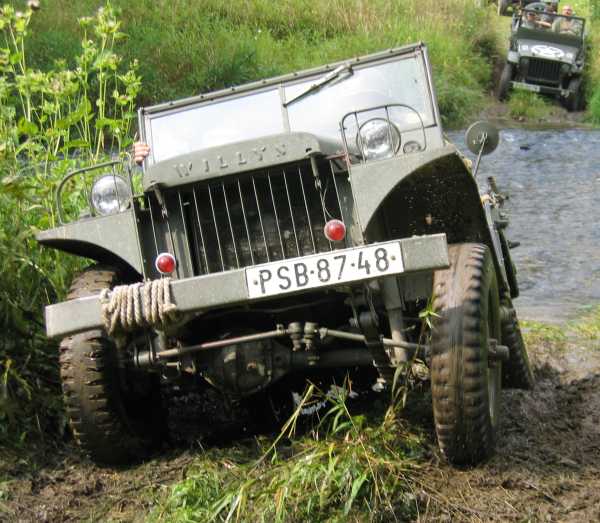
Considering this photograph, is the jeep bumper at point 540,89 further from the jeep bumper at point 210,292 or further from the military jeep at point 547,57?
the jeep bumper at point 210,292

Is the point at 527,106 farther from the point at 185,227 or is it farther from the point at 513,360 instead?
the point at 185,227

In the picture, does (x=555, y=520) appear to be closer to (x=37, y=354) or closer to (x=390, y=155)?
(x=390, y=155)

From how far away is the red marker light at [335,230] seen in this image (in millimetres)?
3682

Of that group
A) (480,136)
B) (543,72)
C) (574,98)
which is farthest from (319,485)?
(574,98)

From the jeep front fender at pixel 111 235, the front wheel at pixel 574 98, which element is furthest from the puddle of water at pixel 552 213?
the jeep front fender at pixel 111 235

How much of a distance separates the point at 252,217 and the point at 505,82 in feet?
42.3

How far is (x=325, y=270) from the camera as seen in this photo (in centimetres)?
343

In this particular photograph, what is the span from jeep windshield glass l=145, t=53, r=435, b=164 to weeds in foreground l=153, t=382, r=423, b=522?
5.51ft

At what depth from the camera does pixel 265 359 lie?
13.1 ft

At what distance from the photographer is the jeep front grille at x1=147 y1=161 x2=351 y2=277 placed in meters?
4.02

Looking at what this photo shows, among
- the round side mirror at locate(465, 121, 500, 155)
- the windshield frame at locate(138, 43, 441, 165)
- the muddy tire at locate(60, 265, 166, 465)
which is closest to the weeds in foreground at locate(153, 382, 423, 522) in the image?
the muddy tire at locate(60, 265, 166, 465)

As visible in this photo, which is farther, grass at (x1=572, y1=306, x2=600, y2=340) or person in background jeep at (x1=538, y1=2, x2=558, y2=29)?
person in background jeep at (x1=538, y1=2, x2=558, y2=29)

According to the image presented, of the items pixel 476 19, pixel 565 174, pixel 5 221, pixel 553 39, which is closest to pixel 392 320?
pixel 5 221

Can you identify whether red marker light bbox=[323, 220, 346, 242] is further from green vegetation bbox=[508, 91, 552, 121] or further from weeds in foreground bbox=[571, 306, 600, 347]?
green vegetation bbox=[508, 91, 552, 121]
